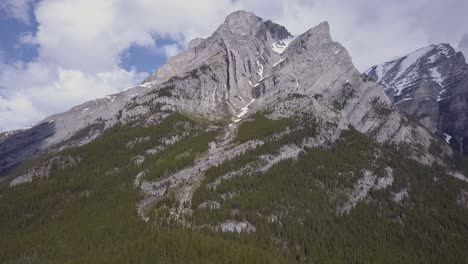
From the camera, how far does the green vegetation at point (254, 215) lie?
136m

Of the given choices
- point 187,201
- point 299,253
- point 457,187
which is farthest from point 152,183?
point 457,187

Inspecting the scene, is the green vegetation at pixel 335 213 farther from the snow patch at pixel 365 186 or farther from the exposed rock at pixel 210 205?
the exposed rock at pixel 210 205

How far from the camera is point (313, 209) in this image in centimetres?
15738

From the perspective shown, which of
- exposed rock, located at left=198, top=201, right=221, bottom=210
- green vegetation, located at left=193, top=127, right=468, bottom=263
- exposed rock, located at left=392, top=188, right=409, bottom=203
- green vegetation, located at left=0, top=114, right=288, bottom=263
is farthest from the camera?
exposed rock, located at left=392, top=188, right=409, bottom=203

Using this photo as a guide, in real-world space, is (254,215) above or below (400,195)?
below

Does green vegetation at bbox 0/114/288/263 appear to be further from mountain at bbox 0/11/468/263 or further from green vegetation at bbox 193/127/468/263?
green vegetation at bbox 193/127/468/263

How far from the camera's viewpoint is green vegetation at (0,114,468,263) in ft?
446

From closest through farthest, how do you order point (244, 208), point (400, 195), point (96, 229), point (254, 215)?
point (96, 229)
point (254, 215)
point (244, 208)
point (400, 195)

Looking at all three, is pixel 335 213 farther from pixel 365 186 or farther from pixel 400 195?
pixel 400 195

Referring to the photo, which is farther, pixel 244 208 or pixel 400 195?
pixel 400 195

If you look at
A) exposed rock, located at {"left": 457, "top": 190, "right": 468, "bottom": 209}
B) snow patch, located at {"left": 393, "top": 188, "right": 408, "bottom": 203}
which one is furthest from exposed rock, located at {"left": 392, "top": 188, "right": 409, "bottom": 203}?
exposed rock, located at {"left": 457, "top": 190, "right": 468, "bottom": 209}

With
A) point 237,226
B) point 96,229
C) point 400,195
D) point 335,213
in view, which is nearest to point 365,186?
point 400,195

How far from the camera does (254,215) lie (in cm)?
14900

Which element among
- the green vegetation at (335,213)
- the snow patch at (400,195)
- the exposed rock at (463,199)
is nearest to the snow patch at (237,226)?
the green vegetation at (335,213)
